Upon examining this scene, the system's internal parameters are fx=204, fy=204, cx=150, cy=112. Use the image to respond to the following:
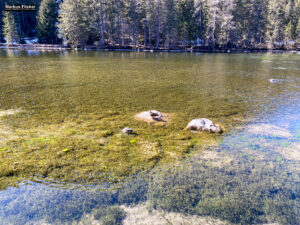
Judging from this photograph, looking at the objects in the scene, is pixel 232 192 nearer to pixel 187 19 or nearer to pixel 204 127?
pixel 204 127

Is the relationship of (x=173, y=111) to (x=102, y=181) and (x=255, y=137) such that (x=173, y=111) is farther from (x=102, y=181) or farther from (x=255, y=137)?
(x=102, y=181)

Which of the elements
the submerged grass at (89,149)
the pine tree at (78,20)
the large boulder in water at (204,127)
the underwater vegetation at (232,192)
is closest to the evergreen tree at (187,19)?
the pine tree at (78,20)

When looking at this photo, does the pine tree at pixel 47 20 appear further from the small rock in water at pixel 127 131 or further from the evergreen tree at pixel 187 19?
the small rock in water at pixel 127 131

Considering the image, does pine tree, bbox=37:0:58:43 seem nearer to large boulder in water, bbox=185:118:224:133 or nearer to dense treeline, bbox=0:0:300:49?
dense treeline, bbox=0:0:300:49

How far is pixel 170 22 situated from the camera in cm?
5894

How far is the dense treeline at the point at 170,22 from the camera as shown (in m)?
57.4

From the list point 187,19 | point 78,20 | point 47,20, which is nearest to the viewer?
point 78,20

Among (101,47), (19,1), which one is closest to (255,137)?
(101,47)

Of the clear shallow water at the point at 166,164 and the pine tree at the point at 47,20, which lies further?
the pine tree at the point at 47,20

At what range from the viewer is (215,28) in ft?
Answer: 197

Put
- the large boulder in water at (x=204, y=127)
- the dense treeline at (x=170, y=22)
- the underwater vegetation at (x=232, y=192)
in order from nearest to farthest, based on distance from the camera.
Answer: the underwater vegetation at (x=232, y=192) < the large boulder in water at (x=204, y=127) < the dense treeline at (x=170, y=22)

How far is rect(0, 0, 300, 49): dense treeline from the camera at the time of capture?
5738cm

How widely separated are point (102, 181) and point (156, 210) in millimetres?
1430

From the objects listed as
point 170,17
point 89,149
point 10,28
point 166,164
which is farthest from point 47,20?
point 166,164
